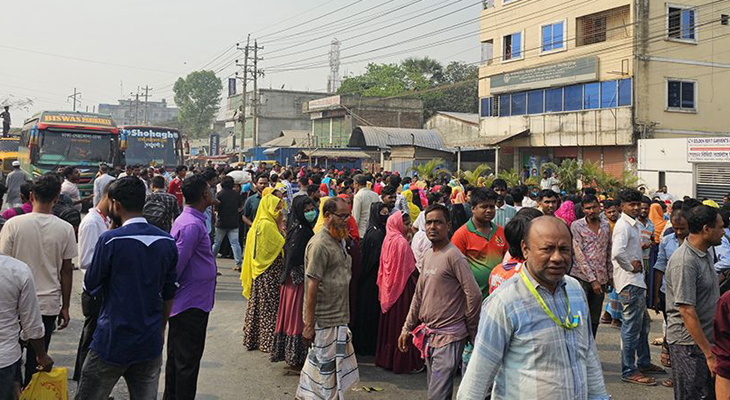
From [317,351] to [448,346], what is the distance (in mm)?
1220

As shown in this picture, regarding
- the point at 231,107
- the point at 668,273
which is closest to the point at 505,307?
the point at 668,273

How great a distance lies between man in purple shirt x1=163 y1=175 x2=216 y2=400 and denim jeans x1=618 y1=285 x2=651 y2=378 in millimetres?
4082

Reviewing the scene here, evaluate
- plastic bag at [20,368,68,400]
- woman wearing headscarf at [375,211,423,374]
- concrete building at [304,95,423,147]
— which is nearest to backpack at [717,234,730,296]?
woman wearing headscarf at [375,211,423,374]

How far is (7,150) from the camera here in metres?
35.4

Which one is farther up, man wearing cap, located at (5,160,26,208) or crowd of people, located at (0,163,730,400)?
man wearing cap, located at (5,160,26,208)

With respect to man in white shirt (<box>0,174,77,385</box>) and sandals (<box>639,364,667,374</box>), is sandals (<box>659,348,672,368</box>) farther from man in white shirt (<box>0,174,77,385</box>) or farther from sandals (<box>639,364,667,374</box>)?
man in white shirt (<box>0,174,77,385</box>)

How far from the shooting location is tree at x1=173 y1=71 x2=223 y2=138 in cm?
8675

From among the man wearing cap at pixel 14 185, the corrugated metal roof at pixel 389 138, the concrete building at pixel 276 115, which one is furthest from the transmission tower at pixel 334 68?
the man wearing cap at pixel 14 185

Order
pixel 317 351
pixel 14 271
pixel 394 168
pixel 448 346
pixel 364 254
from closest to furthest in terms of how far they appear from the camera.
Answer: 1. pixel 14 271
2. pixel 448 346
3. pixel 317 351
4. pixel 364 254
5. pixel 394 168

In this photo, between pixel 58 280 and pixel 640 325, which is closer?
pixel 58 280

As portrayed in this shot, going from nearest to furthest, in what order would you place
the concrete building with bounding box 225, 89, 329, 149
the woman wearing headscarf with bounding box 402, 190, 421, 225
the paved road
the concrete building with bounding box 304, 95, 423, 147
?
the paved road → the woman wearing headscarf with bounding box 402, 190, 421, 225 → the concrete building with bounding box 304, 95, 423, 147 → the concrete building with bounding box 225, 89, 329, 149

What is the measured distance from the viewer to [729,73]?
2772 cm

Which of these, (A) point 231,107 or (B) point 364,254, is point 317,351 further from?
(A) point 231,107

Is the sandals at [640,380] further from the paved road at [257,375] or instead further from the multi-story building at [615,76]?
the multi-story building at [615,76]
